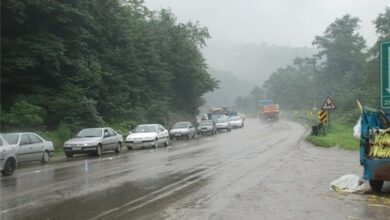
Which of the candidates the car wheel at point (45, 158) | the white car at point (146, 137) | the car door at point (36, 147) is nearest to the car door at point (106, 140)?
the white car at point (146, 137)

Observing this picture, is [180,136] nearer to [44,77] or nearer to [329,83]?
[44,77]

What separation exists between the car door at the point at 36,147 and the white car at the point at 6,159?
4.05 meters

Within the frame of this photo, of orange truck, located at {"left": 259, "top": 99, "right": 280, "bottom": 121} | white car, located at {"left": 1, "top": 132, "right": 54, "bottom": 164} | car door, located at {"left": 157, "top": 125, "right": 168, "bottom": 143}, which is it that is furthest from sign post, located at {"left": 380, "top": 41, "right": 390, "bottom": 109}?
orange truck, located at {"left": 259, "top": 99, "right": 280, "bottom": 121}

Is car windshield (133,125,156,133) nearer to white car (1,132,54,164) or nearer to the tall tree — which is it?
white car (1,132,54,164)

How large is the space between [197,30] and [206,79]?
28.8 feet

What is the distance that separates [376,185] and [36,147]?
14754 millimetres

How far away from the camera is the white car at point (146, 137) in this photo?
34.5 metres

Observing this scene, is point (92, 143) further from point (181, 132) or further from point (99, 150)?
point (181, 132)

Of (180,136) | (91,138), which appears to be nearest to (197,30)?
(180,136)

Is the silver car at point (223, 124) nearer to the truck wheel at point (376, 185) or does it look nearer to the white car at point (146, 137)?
the white car at point (146, 137)

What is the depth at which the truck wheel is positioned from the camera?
530 inches

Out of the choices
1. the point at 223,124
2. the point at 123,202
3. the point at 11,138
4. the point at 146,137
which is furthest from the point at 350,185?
the point at 223,124

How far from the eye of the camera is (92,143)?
92.3 ft

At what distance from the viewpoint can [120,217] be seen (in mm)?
10055
